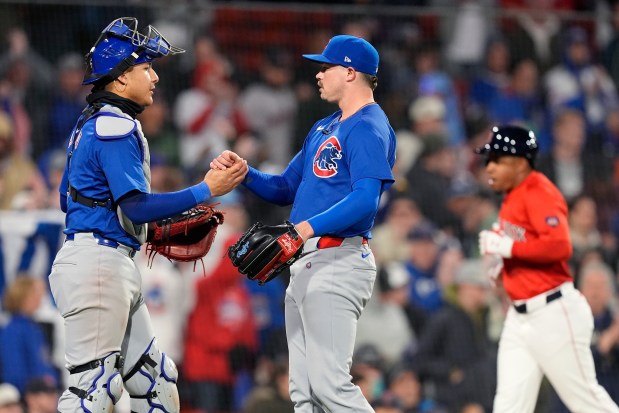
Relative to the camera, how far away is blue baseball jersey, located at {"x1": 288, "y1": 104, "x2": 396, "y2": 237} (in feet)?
16.6

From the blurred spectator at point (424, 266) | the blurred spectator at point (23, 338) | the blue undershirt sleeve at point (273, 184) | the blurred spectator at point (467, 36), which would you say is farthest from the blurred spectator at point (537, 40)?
the blue undershirt sleeve at point (273, 184)

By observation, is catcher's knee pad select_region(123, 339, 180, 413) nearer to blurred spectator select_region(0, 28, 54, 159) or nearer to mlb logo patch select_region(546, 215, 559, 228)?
mlb logo patch select_region(546, 215, 559, 228)

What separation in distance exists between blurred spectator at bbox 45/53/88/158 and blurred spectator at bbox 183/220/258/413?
5.54 feet

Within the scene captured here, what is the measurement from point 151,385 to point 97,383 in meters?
0.32

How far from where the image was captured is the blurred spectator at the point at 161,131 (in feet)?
32.3

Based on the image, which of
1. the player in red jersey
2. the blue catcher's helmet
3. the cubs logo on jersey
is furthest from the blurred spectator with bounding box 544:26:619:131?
the blue catcher's helmet

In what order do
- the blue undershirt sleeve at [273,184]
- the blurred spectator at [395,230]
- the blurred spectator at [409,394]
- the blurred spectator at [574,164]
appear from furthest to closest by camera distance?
the blurred spectator at [574,164]
the blurred spectator at [395,230]
the blurred spectator at [409,394]
the blue undershirt sleeve at [273,184]

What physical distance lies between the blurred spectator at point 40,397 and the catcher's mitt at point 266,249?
3.49m

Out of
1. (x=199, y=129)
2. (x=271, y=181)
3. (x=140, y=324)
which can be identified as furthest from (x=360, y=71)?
(x=199, y=129)

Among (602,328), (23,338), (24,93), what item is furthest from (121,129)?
(602,328)

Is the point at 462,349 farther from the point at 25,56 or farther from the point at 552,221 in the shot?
the point at 25,56

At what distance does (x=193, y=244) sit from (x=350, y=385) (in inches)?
42.2

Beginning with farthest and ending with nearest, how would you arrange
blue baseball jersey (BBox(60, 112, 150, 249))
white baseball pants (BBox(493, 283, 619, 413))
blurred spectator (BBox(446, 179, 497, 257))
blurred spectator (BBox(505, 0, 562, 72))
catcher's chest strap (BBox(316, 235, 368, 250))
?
blurred spectator (BBox(505, 0, 562, 72))
blurred spectator (BBox(446, 179, 497, 257))
white baseball pants (BBox(493, 283, 619, 413))
catcher's chest strap (BBox(316, 235, 368, 250))
blue baseball jersey (BBox(60, 112, 150, 249))

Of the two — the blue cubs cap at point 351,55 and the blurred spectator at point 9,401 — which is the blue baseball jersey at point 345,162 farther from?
the blurred spectator at point 9,401
